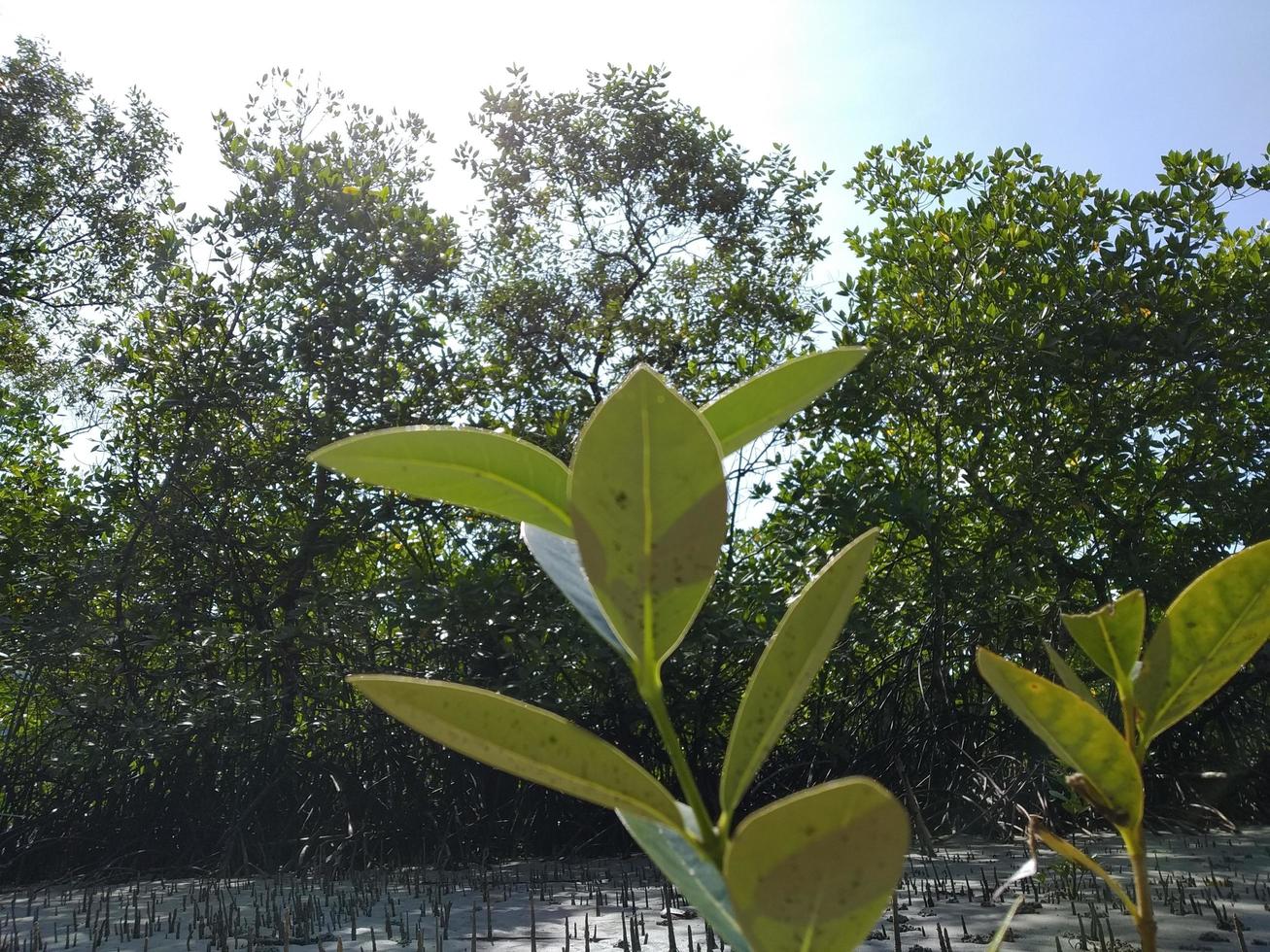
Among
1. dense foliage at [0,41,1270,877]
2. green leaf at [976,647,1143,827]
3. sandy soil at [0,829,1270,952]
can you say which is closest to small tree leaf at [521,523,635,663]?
green leaf at [976,647,1143,827]

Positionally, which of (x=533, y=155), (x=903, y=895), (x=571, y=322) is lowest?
(x=903, y=895)

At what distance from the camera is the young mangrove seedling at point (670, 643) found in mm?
321

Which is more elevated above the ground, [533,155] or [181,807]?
[533,155]

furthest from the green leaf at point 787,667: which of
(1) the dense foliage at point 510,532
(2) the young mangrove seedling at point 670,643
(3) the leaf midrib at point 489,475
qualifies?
(1) the dense foliage at point 510,532

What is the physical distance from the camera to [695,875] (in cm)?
39

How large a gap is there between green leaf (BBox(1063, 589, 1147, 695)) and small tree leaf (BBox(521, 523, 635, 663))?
0.22 metres

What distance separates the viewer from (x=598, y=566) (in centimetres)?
36

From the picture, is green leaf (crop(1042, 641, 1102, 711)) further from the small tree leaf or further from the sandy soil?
the sandy soil

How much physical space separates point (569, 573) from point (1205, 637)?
291 mm

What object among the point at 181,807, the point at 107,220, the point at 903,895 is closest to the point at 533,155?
the point at 107,220

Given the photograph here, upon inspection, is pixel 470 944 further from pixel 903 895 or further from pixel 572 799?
pixel 572 799

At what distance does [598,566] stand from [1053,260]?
5.10 metres

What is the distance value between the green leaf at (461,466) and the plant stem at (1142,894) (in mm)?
281

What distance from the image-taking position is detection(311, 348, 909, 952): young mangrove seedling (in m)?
0.32
